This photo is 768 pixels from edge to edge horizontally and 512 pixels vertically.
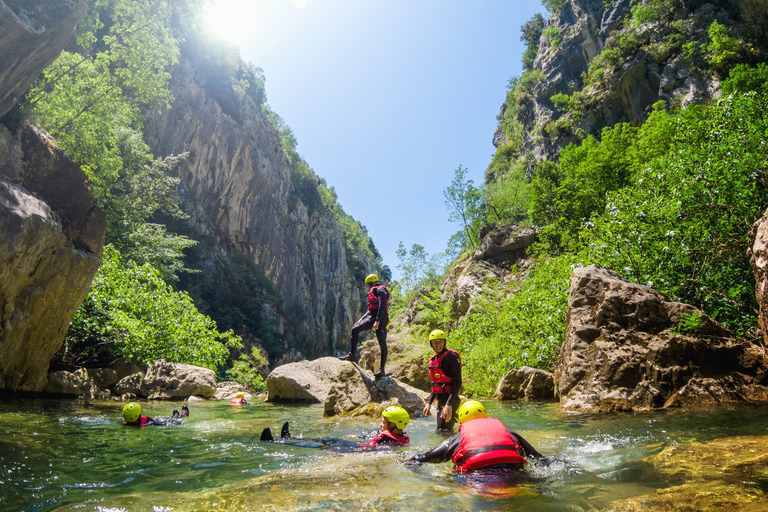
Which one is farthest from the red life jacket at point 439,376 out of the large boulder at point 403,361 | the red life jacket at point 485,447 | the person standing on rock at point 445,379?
the large boulder at point 403,361

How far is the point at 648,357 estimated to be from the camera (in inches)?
282

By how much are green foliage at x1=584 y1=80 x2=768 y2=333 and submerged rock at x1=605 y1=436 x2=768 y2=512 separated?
189 inches

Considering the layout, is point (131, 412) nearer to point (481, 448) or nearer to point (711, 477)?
point (481, 448)

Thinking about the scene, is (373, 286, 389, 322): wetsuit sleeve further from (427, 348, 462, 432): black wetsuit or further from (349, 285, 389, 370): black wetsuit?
(427, 348, 462, 432): black wetsuit

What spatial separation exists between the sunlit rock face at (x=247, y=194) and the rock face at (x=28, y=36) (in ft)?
81.9

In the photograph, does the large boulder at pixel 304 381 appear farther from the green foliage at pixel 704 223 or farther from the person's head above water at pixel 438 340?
the green foliage at pixel 704 223

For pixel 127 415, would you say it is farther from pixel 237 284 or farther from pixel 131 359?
pixel 237 284

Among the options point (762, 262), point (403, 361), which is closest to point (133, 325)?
point (403, 361)

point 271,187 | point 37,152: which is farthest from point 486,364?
point 271,187

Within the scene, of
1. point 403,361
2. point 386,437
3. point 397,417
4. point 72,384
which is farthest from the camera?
point 403,361

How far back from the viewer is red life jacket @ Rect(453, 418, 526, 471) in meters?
3.58

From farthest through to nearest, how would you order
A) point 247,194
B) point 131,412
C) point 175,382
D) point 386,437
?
A: point 247,194 → point 175,382 → point 131,412 → point 386,437

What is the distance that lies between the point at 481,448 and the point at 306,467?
1.87 meters

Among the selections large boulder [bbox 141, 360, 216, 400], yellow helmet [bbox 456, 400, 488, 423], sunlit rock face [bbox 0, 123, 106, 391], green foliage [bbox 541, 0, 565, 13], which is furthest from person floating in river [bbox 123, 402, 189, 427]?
green foliage [bbox 541, 0, 565, 13]
